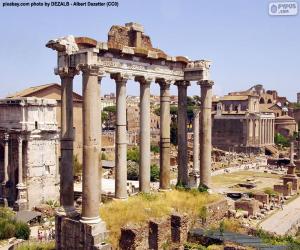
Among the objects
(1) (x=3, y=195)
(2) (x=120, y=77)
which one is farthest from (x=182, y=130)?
(1) (x=3, y=195)

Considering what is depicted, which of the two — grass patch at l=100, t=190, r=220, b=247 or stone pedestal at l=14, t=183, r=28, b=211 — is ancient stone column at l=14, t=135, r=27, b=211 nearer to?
stone pedestal at l=14, t=183, r=28, b=211

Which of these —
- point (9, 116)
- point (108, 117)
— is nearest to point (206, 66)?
point (9, 116)

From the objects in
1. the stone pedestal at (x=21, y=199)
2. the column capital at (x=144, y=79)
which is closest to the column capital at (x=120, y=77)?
the column capital at (x=144, y=79)

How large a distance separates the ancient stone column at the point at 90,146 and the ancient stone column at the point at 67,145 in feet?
4.20

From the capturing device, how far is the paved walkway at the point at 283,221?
84.4 ft

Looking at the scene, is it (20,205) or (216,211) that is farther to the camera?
(20,205)

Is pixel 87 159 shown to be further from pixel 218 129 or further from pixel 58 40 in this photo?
pixel 218 129

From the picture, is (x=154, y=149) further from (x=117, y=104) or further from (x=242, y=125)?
(x=117, y=104)

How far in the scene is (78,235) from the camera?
12727 mm

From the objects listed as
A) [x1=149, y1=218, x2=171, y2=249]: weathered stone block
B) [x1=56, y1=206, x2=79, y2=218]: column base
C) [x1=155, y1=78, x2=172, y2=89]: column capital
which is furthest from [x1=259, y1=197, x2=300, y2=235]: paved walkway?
[x1=56, y1=206, x2=79, y2=218]: column base

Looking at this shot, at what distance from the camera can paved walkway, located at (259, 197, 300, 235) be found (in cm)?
2573

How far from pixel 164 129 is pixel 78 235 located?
6.26 m

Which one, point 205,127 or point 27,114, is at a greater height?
point 27,114

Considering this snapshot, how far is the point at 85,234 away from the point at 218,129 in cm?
7542
